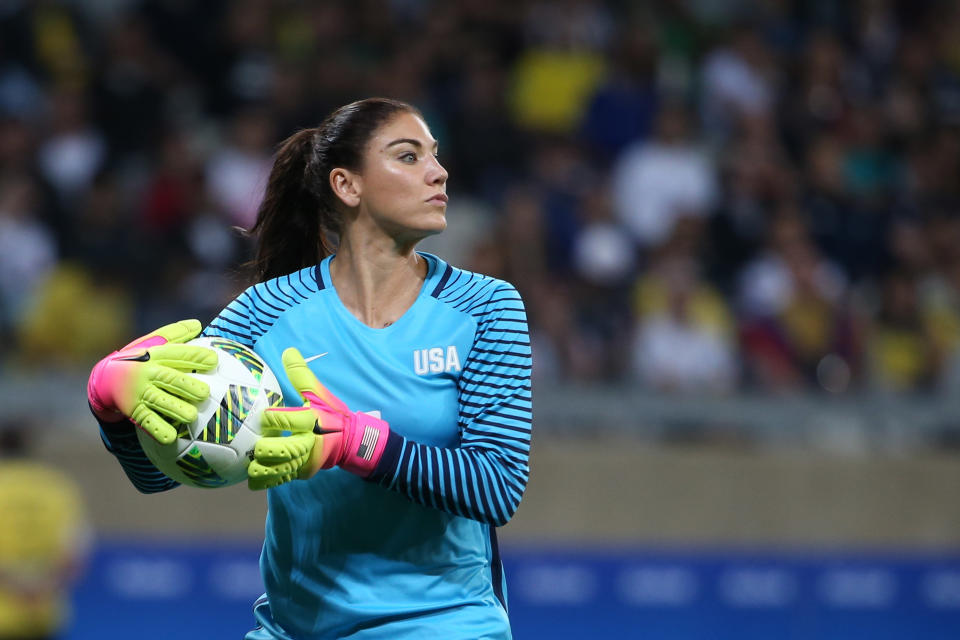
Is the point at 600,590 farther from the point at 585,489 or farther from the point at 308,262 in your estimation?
the point at 308,262

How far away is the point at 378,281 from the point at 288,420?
591mm

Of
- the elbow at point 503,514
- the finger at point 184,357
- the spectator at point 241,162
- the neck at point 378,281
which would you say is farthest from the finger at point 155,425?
the spectator at point 241,162

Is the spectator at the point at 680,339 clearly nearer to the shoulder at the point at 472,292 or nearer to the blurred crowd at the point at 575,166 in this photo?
the blurred crowd at the point at 575,166

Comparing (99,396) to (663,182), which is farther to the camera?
(663,182)

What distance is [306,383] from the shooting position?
2773 mm

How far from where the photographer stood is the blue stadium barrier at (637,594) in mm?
7219

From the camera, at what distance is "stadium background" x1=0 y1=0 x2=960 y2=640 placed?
7348mm

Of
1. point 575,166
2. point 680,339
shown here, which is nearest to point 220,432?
point 680,339

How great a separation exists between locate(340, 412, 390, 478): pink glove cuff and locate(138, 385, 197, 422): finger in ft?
1.04

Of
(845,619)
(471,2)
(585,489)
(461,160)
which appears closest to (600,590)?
(585,489)

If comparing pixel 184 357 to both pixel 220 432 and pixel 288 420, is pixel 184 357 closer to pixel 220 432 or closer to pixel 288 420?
pixel 220 432

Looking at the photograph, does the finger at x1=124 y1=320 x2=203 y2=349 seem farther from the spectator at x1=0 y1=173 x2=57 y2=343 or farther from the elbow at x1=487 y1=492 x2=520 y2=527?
the spectator at x1=0 y1=173 x2=57 y2=343

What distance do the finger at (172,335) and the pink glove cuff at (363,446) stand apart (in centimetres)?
43

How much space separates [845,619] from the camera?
764cm
